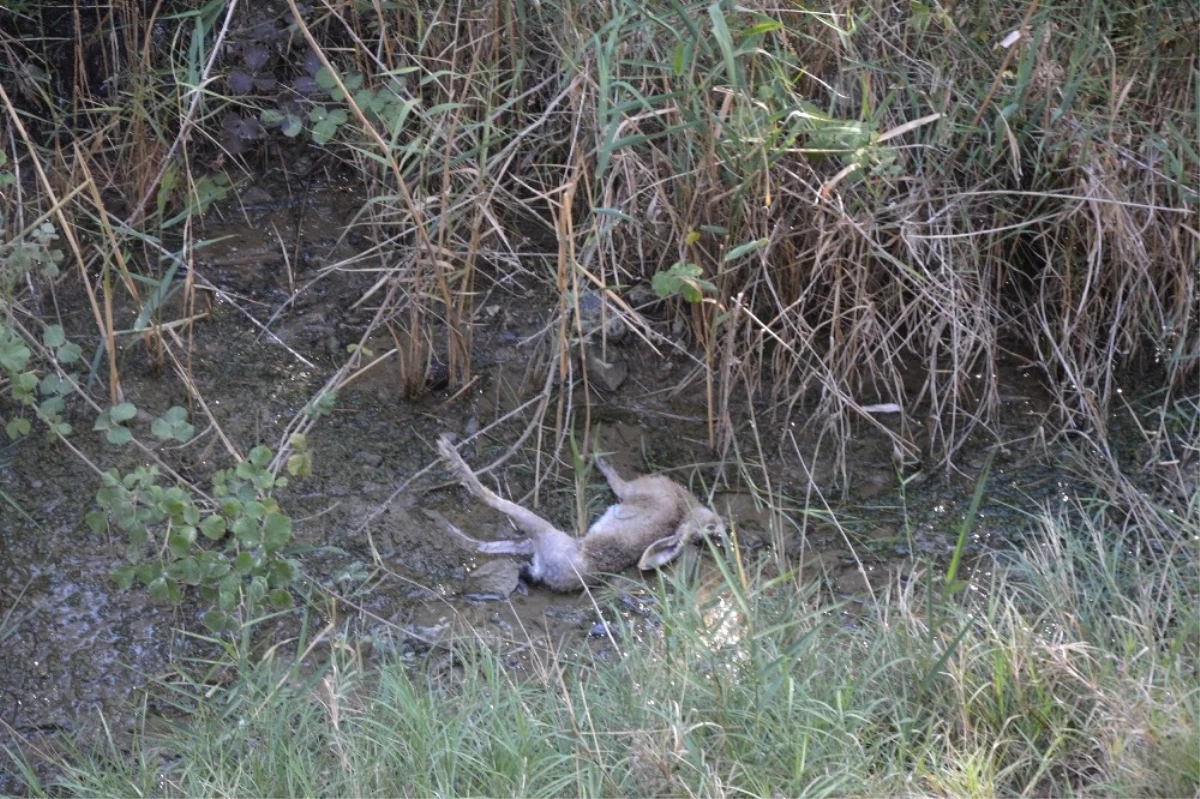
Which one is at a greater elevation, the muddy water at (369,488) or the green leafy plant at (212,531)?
the green leafy plant at (212,531)

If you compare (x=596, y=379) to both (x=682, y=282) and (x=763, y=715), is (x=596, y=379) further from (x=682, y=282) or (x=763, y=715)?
(x=763, y=715)

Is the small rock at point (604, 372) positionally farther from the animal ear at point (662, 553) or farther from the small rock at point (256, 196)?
the small rock at point (256, 196)

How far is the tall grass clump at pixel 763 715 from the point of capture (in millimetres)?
2141

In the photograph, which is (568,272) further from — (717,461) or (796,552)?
(796,552)

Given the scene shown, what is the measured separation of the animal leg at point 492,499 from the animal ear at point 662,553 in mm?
213

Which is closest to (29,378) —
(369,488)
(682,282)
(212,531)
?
(212,531)

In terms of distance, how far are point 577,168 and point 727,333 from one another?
572mm

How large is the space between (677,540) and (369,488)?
2.44 feet

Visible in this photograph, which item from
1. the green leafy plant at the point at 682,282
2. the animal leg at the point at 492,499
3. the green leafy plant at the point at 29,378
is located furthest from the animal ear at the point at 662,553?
the green leafy plant at the point at 29,378

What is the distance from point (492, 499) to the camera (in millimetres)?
3012

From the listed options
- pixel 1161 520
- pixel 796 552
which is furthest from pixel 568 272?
pixel 1161 520

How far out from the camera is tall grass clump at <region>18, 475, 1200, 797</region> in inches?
84.3

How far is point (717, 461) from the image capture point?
3230mm

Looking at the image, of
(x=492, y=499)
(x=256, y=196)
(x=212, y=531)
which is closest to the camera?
(x=212, y=531)
